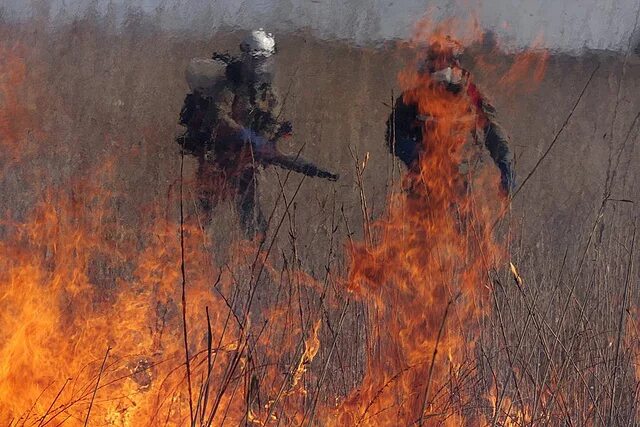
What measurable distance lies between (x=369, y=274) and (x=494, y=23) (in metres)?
2.16

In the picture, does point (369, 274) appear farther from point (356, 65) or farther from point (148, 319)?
point (356, 65)

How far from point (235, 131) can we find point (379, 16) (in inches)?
47.4

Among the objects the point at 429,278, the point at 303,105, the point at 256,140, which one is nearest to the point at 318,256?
the point at 429,278

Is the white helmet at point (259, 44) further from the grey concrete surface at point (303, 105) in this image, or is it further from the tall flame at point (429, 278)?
the tall flame at point (429, 278)

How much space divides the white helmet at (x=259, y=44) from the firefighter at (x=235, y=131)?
0.37ft

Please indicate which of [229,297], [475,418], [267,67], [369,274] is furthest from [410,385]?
[267,67]

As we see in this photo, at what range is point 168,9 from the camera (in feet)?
11.9

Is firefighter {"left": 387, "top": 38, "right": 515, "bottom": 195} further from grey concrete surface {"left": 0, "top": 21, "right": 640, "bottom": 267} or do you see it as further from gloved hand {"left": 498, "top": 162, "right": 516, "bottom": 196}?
grey concrete surface {"left": 0, "top": 21, "right": 640, "bottom": 267}

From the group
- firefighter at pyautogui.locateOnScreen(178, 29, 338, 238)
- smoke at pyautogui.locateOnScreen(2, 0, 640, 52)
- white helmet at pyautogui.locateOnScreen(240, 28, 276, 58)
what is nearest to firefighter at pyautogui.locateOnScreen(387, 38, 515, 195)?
firefighter at pyautogui.locateOnScreen(178, 29, 338, 238)

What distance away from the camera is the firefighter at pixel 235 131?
2.98 m

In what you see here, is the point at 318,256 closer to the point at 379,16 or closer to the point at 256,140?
the point at 256,140

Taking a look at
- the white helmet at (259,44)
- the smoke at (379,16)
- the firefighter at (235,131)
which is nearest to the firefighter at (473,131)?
the firefighter at (235,131)

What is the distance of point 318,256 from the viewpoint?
2.74 metres

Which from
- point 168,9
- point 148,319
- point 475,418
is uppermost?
point 168,9
